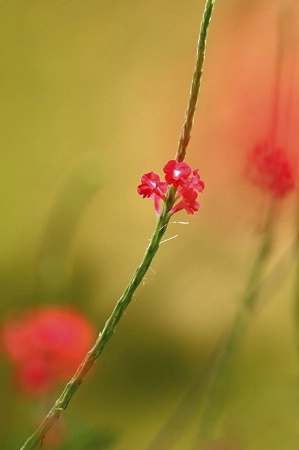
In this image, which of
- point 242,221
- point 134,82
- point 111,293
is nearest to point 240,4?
point 134,82

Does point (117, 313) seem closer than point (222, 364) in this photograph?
Yes

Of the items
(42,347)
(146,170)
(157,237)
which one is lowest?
(42,347)

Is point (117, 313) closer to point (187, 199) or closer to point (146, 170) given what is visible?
point (187, 199)

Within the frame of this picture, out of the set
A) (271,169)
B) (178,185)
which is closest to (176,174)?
(178,185)

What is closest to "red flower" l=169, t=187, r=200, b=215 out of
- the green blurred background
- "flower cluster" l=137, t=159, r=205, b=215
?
"flower cluster" l=137, t=159, r=205, b=215

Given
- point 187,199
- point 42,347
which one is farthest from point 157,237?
point 42,347

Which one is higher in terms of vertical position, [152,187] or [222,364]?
[152,187]

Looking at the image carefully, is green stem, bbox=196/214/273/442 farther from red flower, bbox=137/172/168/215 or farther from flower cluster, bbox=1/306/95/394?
red flower, bbox=137/172/168/215
